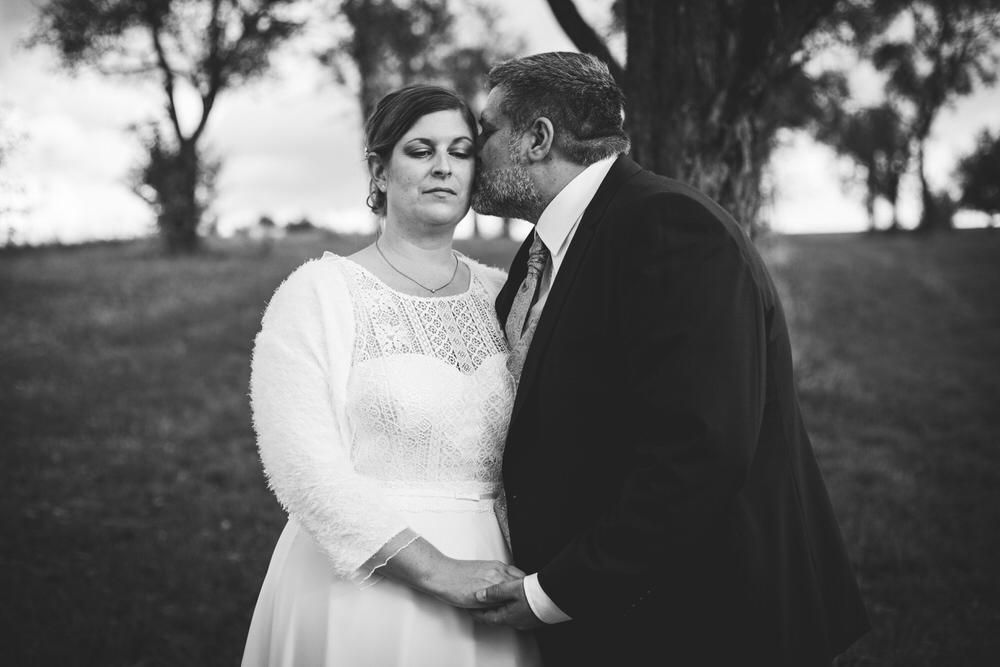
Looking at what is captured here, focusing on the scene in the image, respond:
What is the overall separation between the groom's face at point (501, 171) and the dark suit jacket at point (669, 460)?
1.15 ft

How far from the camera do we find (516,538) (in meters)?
2.49

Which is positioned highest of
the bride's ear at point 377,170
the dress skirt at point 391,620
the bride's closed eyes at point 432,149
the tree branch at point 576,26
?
the tree branch at point 576,26

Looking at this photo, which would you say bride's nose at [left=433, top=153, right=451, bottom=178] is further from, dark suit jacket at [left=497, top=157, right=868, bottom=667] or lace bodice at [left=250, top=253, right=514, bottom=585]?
dark suit jacket at [left=497, top=157, right=868, bottom=667]

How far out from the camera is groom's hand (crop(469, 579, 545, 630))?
226 cm

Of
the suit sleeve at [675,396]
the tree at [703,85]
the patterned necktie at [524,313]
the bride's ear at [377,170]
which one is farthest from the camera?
the tree at [703,85]

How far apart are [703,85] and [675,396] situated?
2.06 metres

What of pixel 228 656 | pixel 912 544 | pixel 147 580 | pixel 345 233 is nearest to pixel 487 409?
pixel 228 656

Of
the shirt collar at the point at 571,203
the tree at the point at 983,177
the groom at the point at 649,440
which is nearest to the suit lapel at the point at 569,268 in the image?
the groom at the point at 649,440

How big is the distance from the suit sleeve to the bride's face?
94 cm

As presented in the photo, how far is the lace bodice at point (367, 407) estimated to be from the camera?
2.41m

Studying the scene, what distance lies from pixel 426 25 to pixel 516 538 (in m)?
23.5

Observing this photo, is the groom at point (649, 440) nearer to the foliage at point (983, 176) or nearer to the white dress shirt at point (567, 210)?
the white dress shirt at point (567, 210)

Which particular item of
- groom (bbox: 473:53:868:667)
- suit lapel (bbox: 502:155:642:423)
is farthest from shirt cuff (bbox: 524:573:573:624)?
suit lapel (bbox: 502:155:642:423)

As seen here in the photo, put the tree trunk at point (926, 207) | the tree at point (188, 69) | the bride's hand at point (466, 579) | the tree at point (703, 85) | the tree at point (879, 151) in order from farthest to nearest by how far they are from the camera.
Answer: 1. the tree trunk at point (926, 207)
2. the tree at point (879, 151)
3. the tree at point (188, 69)
4. the tree at point (703, 85)
5. the bride's hand at point (466, 579)
